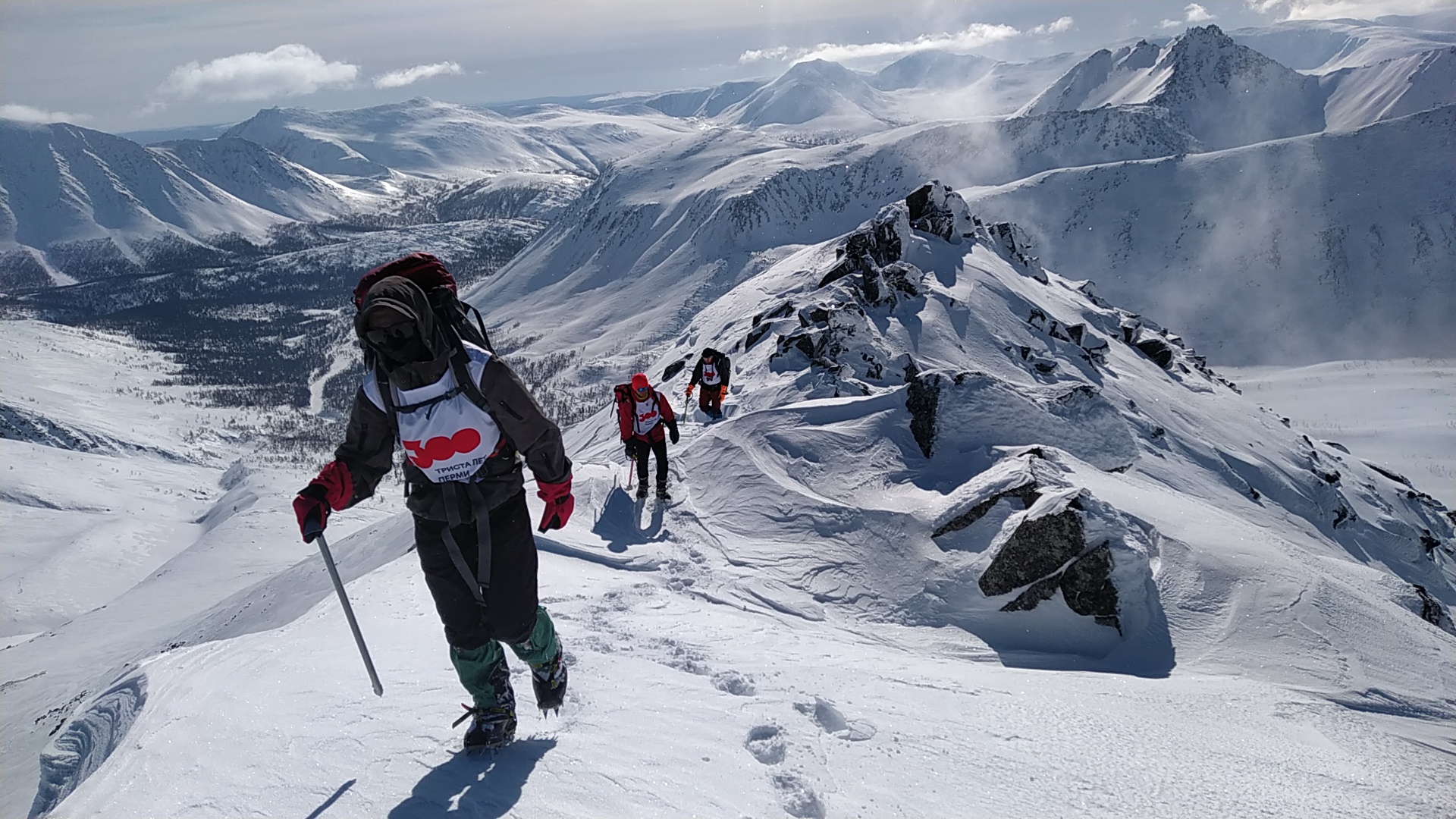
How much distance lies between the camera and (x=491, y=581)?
4.88 meters

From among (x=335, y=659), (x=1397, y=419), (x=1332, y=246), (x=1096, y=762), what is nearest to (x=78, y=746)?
(x=335, y=659)

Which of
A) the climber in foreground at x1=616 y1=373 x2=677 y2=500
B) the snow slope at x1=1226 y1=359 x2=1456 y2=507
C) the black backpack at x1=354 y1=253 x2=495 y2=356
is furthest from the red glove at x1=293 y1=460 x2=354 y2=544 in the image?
the snow slope at x1=1226 y1=359 x2=1456 y2=507

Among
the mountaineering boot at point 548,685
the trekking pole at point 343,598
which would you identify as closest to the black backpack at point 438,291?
the trekking pole at point 343,598

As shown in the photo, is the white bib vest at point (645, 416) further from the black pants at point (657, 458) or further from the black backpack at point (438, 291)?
the black backpack at point (438, 291)

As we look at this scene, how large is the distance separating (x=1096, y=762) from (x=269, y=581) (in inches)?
977

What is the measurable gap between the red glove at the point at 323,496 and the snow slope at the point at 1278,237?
93026 mm

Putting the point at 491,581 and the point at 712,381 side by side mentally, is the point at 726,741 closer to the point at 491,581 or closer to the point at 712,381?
the point at 491,581

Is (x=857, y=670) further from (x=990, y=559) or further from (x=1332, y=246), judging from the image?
(x=1332, y=246)

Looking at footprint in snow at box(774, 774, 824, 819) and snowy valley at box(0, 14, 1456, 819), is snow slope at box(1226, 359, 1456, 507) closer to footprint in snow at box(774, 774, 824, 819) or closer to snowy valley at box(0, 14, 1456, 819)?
snowy valley at box(0, 14, 1456, 819)

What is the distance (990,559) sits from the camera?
10562 mm

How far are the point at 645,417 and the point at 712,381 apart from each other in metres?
5.34

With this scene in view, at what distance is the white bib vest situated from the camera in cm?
1334

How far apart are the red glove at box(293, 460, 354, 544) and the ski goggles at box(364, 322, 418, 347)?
3.41ft

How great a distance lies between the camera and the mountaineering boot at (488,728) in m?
4.87
